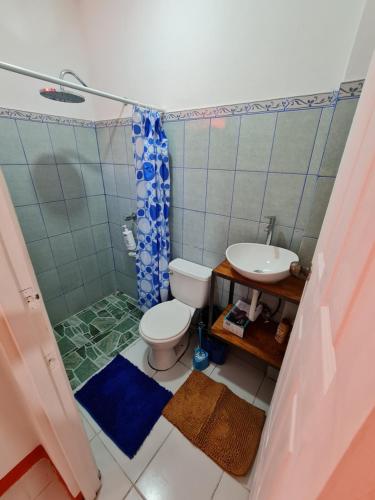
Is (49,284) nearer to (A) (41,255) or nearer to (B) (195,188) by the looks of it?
(A) (41,255)

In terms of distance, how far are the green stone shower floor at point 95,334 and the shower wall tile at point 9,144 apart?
58.7 inches

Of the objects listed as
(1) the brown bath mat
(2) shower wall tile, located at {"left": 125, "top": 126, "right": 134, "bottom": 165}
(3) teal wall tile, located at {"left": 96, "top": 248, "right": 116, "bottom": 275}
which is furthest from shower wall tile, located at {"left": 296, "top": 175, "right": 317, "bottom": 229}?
(3) teal wall tile, located at {"left": 96, "top": 248, "right": 116, "bottom": 275}

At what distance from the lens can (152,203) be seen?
5.23ft

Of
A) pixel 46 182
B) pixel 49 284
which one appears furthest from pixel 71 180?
pixel 49 284

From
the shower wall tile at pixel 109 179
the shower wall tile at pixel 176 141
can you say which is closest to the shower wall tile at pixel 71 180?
the shower wall tile at pixel 109 179

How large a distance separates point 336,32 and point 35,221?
2187mm

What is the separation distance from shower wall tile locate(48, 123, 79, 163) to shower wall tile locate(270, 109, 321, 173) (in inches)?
64.7

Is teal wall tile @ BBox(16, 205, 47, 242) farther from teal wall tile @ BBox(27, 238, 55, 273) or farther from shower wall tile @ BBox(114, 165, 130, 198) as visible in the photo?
shower wall tile @ BBox(114, 165, 130, 198)

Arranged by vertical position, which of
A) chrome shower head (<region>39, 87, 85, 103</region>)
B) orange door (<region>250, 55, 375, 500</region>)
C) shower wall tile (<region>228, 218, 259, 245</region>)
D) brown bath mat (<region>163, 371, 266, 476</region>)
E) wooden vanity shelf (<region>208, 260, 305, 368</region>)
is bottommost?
brown bath mat (<region>163, 371, 266, 476</region>)

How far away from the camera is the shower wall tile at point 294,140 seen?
42.7 inches

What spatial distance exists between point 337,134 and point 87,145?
192 centimetres

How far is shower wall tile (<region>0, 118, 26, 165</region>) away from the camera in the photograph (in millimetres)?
1468

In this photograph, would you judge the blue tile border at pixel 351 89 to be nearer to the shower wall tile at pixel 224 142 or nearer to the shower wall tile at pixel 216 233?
the shower wall tile at pixel 224 142

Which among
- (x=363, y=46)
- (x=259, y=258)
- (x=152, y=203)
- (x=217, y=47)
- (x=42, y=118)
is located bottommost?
(x=259, y=258)
